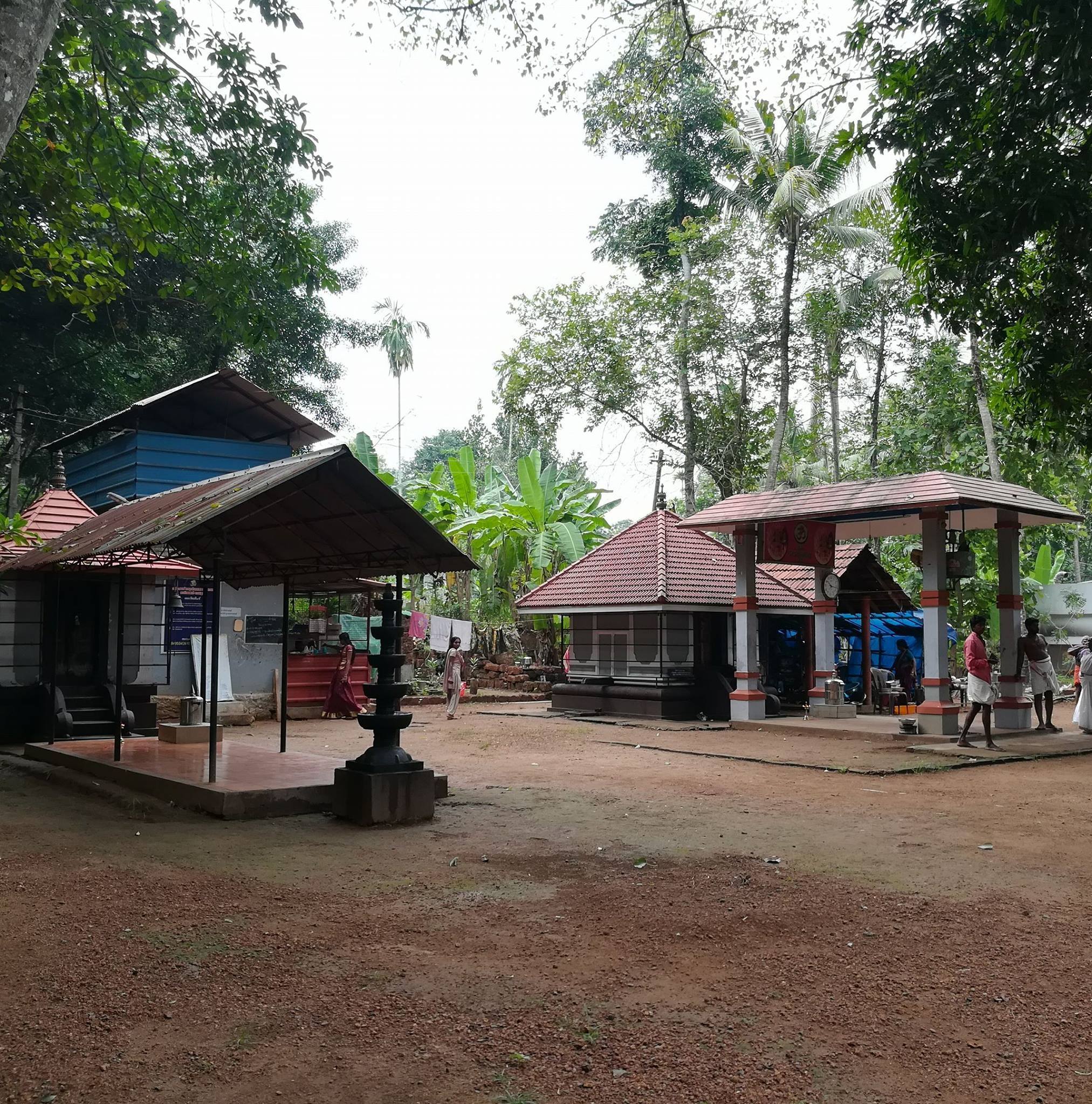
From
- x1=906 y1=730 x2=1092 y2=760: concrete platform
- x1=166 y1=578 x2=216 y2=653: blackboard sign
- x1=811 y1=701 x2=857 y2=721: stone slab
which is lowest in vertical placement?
x1=906 y1=730 x2=1092 y2=760: concrete platform

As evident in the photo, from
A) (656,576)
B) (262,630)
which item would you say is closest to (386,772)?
(262,630)

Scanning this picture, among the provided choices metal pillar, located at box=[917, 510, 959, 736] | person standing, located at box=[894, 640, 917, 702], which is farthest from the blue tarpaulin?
metal pillar, located at box=[917, 510, 959, 736]

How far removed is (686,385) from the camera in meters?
25.1

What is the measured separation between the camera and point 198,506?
8.64 meters

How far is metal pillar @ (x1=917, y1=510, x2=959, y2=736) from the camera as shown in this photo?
1445cm

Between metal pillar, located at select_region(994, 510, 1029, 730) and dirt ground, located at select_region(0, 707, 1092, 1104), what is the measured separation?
6903mm

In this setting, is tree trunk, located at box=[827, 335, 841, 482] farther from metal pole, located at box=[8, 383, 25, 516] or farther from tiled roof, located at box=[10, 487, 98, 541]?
metal pole, located at box=[8, 383, 25, 516]

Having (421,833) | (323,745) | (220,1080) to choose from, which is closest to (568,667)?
(323,745)

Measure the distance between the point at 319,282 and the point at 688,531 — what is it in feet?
40.9

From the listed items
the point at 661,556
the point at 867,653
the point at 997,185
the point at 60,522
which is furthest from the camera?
the point at 867,653

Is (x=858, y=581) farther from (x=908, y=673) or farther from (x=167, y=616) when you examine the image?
(x=167, y=616)

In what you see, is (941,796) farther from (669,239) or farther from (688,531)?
(669,239)

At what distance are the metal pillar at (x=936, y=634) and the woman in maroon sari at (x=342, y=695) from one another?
411 inches

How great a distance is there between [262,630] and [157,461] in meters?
3.61
